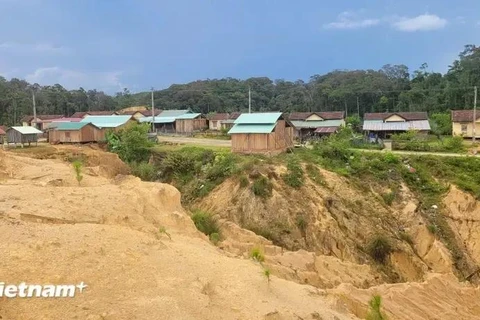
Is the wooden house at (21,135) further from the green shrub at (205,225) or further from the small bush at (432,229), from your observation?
the small bush at (432,229)

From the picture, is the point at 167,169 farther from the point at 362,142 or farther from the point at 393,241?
the point at 362,142

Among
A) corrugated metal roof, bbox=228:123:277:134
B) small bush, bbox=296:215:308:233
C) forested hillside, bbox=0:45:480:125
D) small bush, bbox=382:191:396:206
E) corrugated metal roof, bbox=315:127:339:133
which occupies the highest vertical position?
forested hillside, bbox=0:45:480:125

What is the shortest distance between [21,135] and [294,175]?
2382cm

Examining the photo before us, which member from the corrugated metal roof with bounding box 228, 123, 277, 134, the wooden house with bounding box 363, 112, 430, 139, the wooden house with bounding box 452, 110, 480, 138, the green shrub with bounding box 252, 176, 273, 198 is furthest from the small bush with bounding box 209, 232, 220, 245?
the wooden house with bounding box 452, 110, 480, 138

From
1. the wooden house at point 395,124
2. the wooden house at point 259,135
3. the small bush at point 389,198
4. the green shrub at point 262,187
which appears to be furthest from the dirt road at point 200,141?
the small bush at point 389,198

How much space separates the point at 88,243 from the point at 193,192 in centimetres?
1843

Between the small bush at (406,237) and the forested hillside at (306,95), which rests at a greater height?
the forested hillside at (306,95)

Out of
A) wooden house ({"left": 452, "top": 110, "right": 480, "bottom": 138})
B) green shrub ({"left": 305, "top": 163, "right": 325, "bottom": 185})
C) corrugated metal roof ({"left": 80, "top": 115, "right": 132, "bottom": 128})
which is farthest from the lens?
wooden house ({"left": 452, "top": 110, "right": 480, "bottom": 138})

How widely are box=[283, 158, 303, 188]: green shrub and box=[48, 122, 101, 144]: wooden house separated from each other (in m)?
19.6

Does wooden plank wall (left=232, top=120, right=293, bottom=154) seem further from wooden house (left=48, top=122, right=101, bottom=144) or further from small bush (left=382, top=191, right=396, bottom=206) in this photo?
wooden house (left=48, top=122, right=101, bottom=144)

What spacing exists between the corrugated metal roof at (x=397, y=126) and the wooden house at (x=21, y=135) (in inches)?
1200

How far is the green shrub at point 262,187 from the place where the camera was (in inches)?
1003

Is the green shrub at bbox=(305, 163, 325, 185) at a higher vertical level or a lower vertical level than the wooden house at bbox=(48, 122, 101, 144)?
lower

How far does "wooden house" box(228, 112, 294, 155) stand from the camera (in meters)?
32.4
